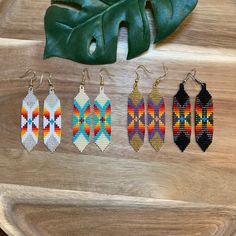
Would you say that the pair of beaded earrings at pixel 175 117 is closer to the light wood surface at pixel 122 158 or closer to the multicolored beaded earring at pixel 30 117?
the light wood surface at pixel 122 158

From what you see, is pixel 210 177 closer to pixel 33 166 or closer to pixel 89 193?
pixel 89 193

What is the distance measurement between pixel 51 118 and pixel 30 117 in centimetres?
4

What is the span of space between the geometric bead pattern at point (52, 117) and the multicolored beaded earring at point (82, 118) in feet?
0.10

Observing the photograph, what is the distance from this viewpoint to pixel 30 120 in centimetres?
76

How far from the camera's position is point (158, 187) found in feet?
2.44

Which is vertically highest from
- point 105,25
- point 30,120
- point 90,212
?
point 105,25

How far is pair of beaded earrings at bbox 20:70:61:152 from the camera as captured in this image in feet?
2.47

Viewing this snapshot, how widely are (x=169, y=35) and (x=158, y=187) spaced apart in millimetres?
300

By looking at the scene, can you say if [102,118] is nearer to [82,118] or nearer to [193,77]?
[82,118]

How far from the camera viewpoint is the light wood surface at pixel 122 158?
0.73 meters

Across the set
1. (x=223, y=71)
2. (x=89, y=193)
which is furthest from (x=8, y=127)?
(x=223, y=71)

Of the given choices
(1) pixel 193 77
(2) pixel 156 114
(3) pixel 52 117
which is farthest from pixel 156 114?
(3) pixel 52 117

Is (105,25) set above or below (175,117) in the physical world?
above

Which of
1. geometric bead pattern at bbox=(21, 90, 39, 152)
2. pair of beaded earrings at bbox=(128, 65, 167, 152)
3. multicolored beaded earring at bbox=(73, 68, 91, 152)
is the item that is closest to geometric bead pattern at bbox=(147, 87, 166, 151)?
pair of beaded earrings at bbox=(128, 65, 167, 152)
